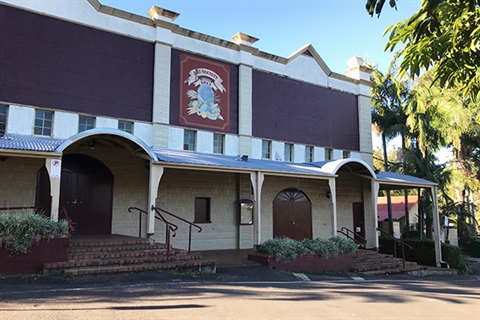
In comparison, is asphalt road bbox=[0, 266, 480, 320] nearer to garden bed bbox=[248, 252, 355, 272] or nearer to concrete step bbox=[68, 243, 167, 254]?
concrete step bbox=[68, 243, 167, 254]

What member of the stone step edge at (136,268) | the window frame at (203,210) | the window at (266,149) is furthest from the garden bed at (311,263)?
the window at (266,149)

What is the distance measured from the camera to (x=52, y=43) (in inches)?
523

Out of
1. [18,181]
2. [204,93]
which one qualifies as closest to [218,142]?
[204,93]

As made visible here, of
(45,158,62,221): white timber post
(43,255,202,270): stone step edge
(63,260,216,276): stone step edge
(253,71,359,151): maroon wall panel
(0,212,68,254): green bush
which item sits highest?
(253,71,359,151): maroon wall panel

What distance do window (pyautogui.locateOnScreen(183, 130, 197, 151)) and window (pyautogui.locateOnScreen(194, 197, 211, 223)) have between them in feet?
6.79

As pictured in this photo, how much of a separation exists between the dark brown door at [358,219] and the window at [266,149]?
18.7 feet

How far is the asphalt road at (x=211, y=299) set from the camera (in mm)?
6254

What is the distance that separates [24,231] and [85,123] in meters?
5.70

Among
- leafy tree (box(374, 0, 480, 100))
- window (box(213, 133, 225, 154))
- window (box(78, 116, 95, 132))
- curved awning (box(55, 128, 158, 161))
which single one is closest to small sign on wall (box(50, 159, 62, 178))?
curved awning (box(55, 128, 158, 161))

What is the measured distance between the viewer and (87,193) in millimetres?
13352

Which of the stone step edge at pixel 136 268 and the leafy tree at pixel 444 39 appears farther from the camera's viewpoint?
the stone step edge at pixel 136 268

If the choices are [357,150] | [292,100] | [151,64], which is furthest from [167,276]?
[357,150]

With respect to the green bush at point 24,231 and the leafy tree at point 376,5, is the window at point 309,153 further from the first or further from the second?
the leafy tree at point 376,5

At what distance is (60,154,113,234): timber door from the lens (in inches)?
514
